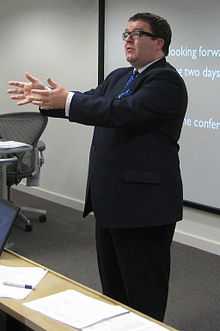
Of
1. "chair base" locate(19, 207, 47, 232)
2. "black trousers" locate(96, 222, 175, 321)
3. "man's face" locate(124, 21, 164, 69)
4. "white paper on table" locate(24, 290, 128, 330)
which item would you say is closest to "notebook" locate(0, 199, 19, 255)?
Answer: "white paper on table" locate(24, 290, 128, 330)

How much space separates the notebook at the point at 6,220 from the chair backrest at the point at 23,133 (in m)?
2.50

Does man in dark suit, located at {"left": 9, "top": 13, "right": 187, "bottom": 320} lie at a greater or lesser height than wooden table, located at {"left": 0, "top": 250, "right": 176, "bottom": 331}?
greater

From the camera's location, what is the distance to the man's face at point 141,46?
217cm

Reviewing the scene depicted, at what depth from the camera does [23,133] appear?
4922 millimetres

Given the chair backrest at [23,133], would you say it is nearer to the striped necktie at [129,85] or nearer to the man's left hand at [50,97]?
the striped necktie at [129,85]

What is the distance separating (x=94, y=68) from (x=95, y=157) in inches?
121

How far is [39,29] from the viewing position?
19.3ft

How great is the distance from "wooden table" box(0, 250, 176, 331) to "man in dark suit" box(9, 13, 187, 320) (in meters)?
0.42

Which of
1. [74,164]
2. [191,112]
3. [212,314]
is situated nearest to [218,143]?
[191,112]

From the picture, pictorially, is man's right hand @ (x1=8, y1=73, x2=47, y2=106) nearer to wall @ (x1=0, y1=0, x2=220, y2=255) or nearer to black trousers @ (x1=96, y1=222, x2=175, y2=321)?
black trousers @ (x1=96, y1=222, x2=175, y2=321)

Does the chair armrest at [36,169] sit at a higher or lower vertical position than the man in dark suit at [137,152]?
lower

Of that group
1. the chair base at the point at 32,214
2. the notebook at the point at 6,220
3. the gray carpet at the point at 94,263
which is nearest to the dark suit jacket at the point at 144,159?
the notebook at the point at 6,220

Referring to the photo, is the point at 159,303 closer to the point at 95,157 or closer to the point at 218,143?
the point at 95,157

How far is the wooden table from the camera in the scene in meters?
1.52
